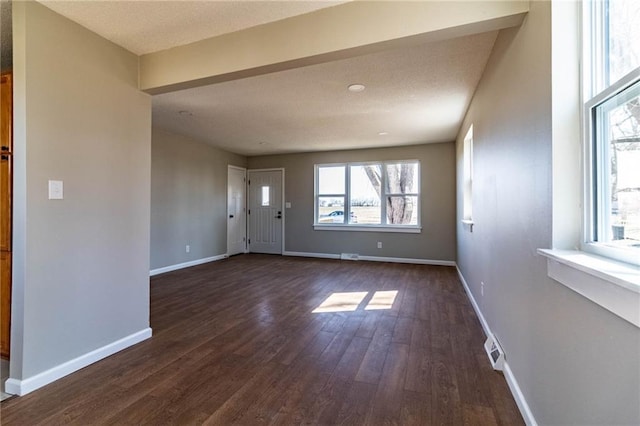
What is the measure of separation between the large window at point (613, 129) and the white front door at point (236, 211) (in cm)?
631

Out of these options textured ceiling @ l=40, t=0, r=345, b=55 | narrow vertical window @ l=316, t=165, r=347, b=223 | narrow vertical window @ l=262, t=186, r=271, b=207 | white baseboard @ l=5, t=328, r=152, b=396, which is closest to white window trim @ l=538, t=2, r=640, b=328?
textured ceiling @ l=40, t=0, r=345, b=55

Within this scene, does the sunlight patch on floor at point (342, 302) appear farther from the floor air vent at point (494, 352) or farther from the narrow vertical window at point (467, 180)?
the narrow vertical window at point (467, 180)

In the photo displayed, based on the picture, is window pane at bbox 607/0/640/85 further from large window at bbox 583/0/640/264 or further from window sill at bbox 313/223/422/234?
window sill at bbox 313/223/422/234

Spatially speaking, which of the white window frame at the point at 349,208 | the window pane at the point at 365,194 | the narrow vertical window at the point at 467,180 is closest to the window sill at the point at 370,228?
the white window frame at the point at 349,208

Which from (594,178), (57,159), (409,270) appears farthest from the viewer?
(409,270)

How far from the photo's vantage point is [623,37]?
1006 mm

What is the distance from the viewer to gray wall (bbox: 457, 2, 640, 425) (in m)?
0.89

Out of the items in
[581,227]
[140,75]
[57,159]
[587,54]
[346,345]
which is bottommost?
[346,345]

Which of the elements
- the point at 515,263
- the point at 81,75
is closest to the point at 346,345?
the point at 515,263

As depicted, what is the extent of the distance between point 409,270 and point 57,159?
193 inches

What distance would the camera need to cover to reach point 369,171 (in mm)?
6371

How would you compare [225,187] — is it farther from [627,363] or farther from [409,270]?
[627,363]

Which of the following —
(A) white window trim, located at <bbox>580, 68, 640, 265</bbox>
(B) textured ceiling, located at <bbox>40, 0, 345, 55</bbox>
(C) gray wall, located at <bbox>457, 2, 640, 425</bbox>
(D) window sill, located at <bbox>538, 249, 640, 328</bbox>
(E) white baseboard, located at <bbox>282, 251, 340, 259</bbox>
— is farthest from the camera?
(E) white baseboard, located at <bbox>282, 251, 340, 259</bbox>

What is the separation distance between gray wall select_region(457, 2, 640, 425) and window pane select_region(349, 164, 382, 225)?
3.76 metres
